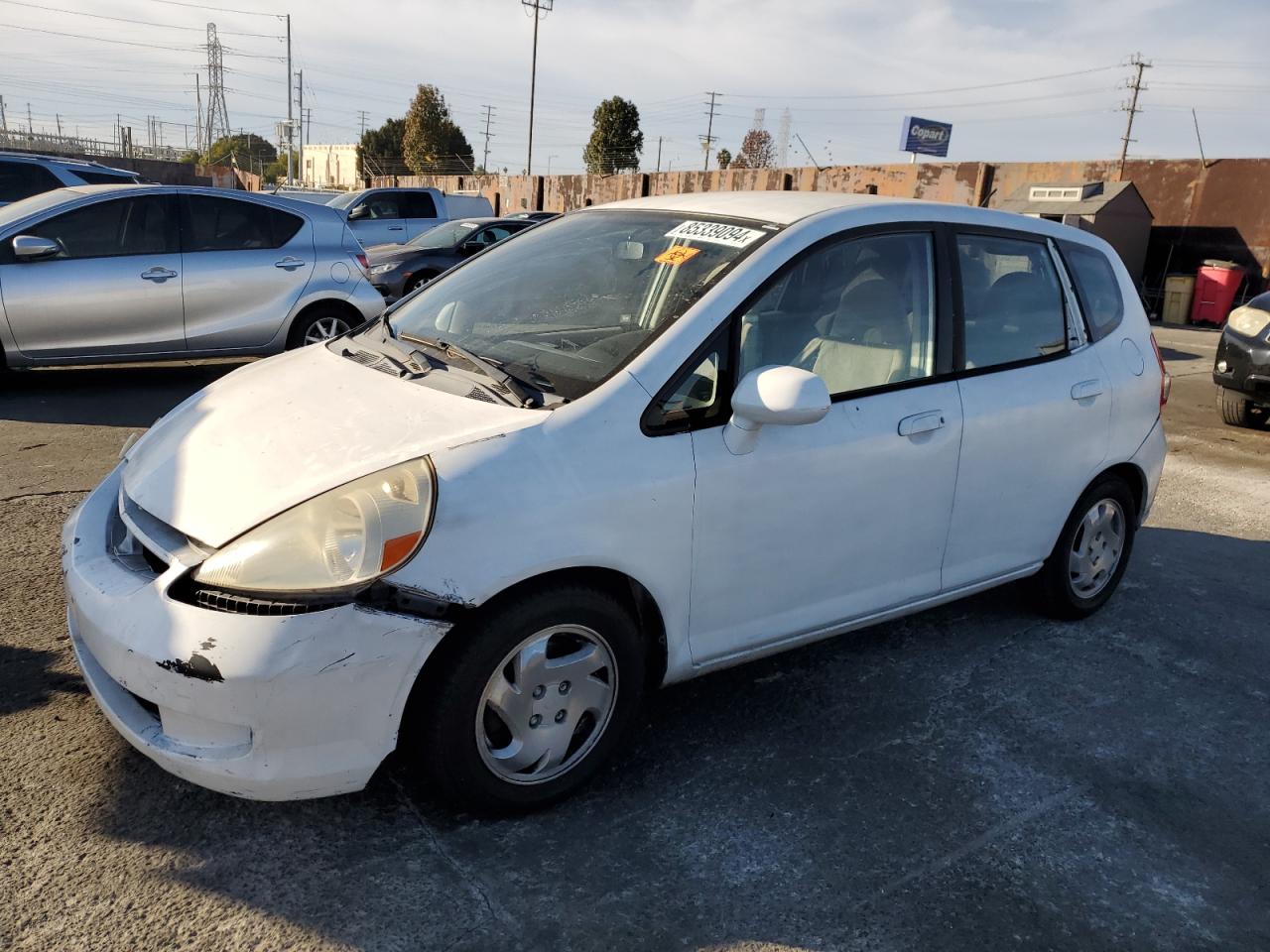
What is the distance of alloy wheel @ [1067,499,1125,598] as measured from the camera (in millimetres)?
4066

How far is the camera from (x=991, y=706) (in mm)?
3438

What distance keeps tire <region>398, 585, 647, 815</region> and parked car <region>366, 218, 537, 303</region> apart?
10881 mm

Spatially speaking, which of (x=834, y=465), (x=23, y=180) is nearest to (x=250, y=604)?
(x=834, y=465)

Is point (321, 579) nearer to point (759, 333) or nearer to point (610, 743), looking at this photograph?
point (610, 743)

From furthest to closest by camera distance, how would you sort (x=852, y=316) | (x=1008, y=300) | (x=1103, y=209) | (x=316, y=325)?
(x=1103, y=209) → (x=316, y=325) → (x=1008, y=300) → (x=852, y=316)

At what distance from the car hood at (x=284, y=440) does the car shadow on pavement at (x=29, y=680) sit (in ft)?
2.48

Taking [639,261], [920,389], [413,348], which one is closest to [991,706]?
[920,389]

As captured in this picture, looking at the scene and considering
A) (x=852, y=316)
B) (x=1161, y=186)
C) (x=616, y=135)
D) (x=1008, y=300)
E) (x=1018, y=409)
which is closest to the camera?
(x=852, y=316)

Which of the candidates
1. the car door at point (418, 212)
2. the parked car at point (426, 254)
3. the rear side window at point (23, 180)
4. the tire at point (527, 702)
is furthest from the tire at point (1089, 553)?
the car door at point (418, 212)

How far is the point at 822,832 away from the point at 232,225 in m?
6.79

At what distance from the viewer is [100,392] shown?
7.54 meters

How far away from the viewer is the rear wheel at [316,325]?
792 centimetres

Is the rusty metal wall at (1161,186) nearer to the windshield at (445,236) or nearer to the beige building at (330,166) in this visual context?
the windshield at (445,236)

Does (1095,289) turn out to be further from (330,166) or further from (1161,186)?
(330,166)
